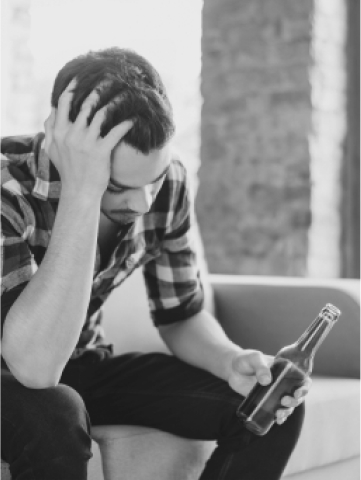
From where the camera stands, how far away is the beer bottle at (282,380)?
3.81 feet

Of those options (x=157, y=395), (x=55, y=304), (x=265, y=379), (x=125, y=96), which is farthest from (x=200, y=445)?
(x=125, y=96)

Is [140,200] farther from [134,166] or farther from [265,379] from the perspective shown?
[265,379]

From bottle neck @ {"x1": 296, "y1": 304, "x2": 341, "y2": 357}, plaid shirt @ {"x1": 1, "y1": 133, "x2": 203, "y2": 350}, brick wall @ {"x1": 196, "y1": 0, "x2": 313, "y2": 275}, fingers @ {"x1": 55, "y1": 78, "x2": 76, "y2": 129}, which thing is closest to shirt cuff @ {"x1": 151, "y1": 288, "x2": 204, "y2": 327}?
plaid shirt @ {"x1": 1, "y1": 133, "x2": 203, "y2": 350}

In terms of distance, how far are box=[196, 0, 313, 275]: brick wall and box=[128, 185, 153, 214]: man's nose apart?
2.55 m

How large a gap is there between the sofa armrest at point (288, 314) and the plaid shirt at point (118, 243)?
40 cm

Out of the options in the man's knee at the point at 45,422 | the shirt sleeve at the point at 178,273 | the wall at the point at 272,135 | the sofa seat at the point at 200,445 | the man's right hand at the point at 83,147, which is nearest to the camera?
the man's knee at the point at 45,422

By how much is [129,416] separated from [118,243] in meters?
0.31

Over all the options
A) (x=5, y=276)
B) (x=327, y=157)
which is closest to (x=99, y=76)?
(x=5, y=276)

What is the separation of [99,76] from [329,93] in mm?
2841

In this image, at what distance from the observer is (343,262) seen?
12.7ft

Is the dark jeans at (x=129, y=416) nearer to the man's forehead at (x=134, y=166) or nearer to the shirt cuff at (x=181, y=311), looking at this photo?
the shirt cuff at (x=181, y=311)

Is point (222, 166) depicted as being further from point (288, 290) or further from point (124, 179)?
point (124, 179)

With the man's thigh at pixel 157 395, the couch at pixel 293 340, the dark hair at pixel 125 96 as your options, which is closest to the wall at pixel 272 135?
the couch at pixel 293 340

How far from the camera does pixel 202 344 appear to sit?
4.46ft
